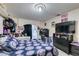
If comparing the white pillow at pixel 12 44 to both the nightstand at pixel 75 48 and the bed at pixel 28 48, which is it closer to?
the bed at pixel 28 48

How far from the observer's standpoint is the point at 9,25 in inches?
55.1

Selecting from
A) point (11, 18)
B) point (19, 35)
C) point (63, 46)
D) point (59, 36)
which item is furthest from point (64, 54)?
point (11, 18)

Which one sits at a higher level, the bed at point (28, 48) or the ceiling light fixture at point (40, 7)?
the ceiling light fixture at point (40, 7)

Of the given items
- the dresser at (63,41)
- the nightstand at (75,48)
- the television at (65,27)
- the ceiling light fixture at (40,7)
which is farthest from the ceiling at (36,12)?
the nightstand at (75,48)

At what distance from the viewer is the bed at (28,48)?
1.23 meters

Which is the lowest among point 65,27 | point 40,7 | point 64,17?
point 65,27

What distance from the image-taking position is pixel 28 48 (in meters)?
1.29

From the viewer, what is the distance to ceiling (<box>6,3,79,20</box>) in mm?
1271

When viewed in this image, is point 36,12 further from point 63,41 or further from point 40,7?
point 63,41

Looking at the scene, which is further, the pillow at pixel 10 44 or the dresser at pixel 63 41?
the dresser at pixel 63 41

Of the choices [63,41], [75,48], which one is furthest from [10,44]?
[75,48]

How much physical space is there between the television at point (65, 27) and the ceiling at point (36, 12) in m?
0.16

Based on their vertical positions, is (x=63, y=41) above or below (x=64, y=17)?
below

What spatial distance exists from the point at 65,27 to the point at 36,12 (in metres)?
0.43
